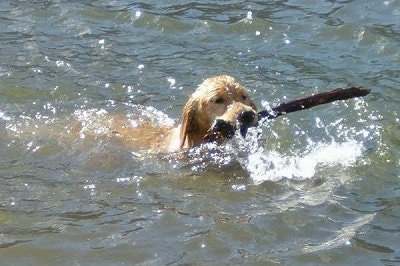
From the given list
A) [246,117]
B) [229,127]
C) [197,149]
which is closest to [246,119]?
[246,117]

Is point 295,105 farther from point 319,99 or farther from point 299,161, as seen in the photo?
point 299,161

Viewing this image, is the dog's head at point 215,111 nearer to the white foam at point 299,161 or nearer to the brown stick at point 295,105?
the brown stick at point 295,105

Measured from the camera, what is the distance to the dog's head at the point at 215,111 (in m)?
7.29

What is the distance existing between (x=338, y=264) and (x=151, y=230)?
1.27 meters

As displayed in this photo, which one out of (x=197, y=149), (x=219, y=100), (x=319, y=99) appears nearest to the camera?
(x=319, y=99)

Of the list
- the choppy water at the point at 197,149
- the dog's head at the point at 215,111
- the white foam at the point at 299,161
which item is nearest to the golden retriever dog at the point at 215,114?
the dog's head at the point at 215,111

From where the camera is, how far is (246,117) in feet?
23.6

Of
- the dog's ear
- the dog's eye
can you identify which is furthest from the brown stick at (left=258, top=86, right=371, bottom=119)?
the dog's ear

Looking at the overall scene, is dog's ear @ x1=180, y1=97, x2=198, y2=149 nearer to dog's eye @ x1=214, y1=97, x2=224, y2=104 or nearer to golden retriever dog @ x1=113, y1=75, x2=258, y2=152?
golden retriever dog @ x1=113, y1=75, x2=258, y2=152

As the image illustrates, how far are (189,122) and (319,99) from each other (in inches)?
44.0

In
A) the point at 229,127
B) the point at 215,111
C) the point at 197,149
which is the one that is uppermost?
the point at 215,111

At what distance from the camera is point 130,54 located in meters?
10.1

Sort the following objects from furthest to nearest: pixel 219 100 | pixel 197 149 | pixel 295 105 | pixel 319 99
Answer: pixel 197 149, pixel 219 100, pixel 295 105, pixel 319 99

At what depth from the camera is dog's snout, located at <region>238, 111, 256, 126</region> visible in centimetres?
716
